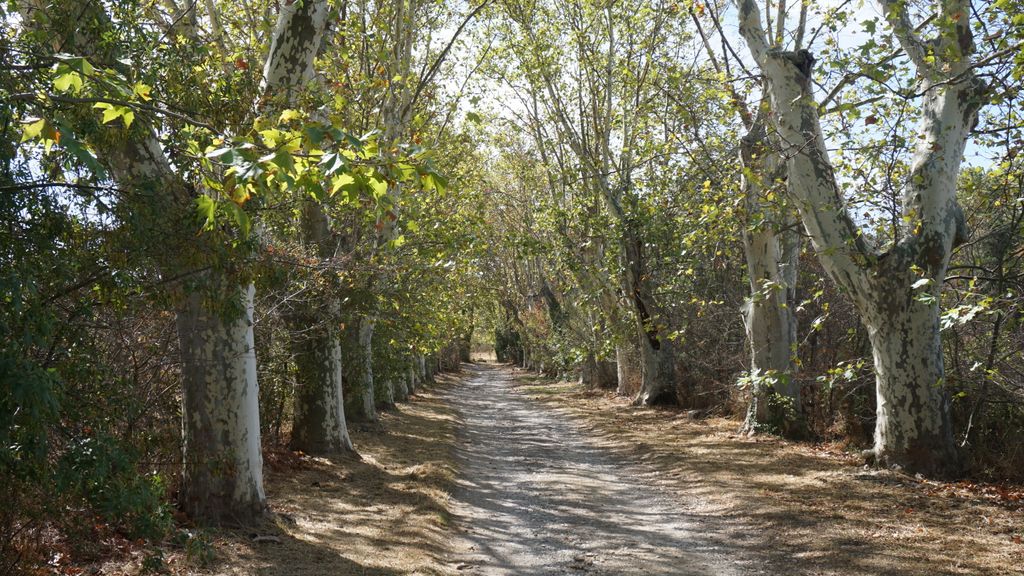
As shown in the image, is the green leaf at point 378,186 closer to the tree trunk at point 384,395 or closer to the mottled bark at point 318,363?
the mottled bark at point 318,363

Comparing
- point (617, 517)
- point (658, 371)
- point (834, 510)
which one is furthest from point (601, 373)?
point (834, 510)

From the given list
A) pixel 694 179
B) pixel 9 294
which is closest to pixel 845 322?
pixel 694 179

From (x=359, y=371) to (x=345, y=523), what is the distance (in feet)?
26.2

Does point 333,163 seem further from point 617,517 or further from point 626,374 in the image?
point 626,374

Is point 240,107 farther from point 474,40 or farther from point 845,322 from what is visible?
point 474,40

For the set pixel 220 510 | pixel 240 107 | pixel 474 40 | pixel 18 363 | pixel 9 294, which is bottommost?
pixel 220 510

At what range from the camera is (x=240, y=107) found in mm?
6262

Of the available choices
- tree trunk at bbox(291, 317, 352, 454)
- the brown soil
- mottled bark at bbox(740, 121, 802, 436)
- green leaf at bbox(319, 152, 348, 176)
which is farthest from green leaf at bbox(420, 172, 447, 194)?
mottled bark at bbox(740, 121, 802, 436)

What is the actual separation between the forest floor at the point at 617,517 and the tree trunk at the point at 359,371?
1977mm

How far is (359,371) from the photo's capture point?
55.2 ft

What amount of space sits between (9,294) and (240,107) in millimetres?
2873

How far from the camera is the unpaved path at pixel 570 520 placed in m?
7.39

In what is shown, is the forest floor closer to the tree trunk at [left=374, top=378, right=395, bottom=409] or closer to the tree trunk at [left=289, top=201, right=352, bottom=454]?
the tree trunk at [left=289, top=201, right=352, bottom=454]

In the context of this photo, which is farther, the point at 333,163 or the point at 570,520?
the point at 570,520
